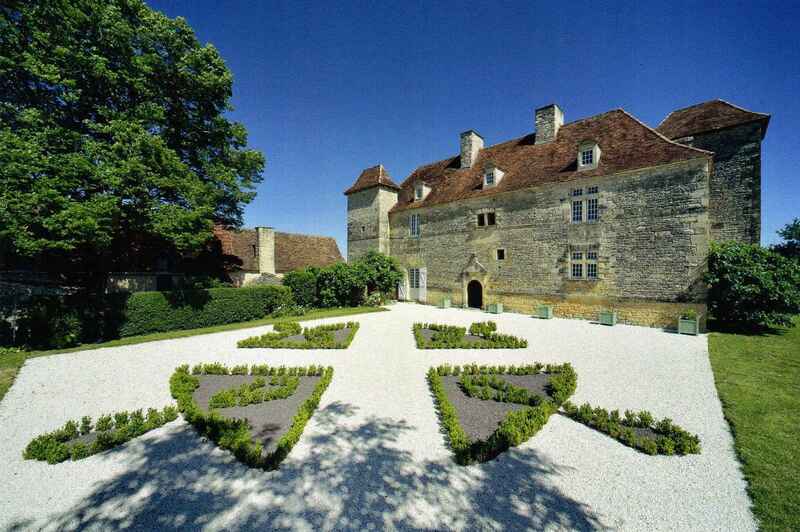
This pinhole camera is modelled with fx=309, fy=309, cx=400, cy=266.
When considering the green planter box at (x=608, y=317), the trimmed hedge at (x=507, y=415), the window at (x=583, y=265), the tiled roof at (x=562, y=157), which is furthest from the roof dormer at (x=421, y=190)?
the trimmed hedge at (x=507, y=415)

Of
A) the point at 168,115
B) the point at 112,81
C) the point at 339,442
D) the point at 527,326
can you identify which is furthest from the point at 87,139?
the point at 527,326

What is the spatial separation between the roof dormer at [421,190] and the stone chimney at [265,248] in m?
12.5

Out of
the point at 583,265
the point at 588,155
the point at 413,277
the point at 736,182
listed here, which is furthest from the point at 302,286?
the point at 736,182

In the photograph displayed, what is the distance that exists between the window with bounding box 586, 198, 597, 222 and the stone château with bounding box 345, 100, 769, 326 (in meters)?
0.06

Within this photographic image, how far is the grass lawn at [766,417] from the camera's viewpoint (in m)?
3.88

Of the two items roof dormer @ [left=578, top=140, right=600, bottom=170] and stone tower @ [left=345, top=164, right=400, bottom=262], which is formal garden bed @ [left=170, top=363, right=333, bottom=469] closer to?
roof dormer @ [left=578, top=140, right=600, bottom=170]

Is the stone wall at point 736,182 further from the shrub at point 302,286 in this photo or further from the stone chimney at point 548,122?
the shrub at point 302,286

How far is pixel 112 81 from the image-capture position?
11812 mm

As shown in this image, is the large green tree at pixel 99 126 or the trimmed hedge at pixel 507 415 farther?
the large green tree at pixel 99 126

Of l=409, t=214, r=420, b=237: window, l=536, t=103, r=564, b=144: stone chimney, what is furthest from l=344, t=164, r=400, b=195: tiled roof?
Answer: l=536, t=103, r=564, b=144: stone chimney

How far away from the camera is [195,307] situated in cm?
1587

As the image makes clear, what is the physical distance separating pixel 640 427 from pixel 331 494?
5730mm

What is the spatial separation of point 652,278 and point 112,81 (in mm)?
25382

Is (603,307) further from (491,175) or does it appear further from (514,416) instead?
(514,416)
